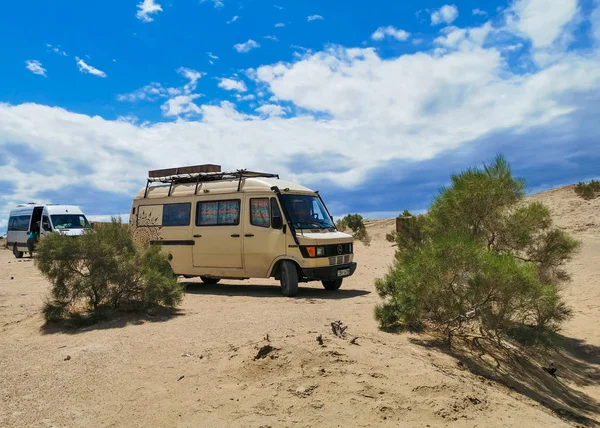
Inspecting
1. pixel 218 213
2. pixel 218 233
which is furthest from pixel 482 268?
pixel 218 213

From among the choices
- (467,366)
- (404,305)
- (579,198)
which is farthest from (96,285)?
(579,198)

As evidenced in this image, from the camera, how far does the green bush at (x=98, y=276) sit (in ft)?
27.0

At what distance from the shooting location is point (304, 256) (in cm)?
1058

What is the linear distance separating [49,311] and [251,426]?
5333mm

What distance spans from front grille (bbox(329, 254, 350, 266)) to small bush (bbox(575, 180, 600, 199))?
2472cm

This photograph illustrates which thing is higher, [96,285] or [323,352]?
[96,285]

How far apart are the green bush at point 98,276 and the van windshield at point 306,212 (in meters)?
3.24

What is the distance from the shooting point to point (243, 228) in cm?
1140

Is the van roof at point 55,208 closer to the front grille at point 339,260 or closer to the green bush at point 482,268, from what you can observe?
the front grille at point 339,260

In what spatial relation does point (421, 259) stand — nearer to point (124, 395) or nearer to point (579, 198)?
point (124, 395)

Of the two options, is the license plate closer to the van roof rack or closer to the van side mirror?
the van side mirror

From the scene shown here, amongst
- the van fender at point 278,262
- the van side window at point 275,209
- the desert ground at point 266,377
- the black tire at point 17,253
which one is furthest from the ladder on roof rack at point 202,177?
the black tire at point 17,253

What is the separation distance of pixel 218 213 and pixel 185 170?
1.92 m

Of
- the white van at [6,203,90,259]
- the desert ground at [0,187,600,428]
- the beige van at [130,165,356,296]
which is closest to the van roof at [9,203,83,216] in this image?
the white van at [6,203,90,259]
